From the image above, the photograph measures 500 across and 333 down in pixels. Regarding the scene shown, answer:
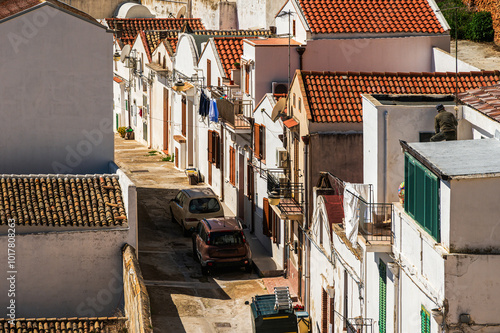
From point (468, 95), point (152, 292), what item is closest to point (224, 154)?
point (152, 292)

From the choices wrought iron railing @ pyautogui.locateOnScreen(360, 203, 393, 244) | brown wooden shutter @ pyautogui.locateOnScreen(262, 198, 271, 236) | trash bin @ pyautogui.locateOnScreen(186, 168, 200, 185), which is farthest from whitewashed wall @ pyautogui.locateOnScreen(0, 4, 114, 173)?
wrought iron railing @ pyautogui.locateOnScreen(360, 203, 393, 244)

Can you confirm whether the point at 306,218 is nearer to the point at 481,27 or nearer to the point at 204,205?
the point at 204,205

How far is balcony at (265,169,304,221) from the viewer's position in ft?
97.6

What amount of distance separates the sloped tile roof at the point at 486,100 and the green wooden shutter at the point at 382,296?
410 cm

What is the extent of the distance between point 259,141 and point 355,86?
22.1ft

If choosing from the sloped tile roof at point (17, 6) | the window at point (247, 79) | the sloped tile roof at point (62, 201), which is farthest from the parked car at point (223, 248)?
the sloped tile roof at point (17, 6)

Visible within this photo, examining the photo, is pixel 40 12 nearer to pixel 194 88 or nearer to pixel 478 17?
pixel 194 88

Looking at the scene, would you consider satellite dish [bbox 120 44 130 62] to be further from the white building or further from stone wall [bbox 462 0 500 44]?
the white building

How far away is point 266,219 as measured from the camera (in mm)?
35156

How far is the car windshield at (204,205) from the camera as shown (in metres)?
37.2

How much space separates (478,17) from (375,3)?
12.6 meters

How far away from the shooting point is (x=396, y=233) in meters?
20.0

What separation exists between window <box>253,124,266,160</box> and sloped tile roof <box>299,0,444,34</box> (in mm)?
4323

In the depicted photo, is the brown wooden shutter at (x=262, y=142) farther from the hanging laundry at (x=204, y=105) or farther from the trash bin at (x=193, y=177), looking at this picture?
the trash bin at (x=193, y=177)
